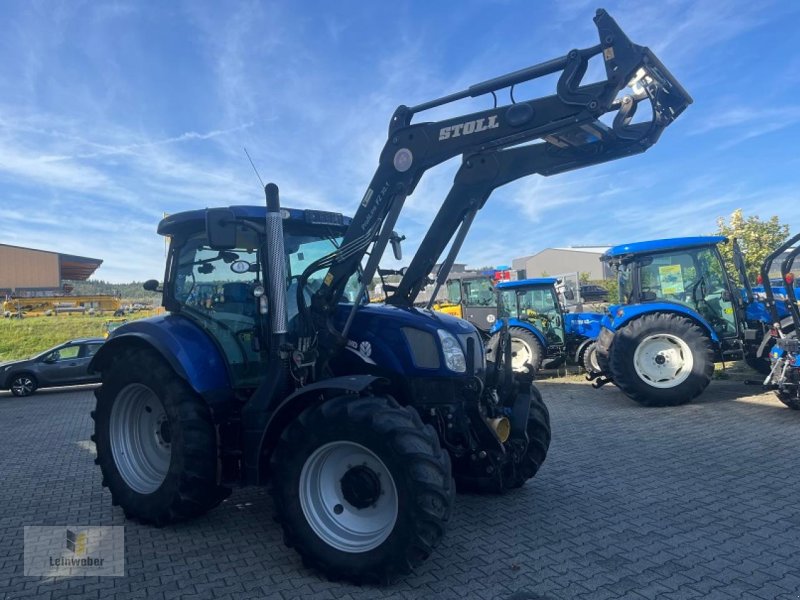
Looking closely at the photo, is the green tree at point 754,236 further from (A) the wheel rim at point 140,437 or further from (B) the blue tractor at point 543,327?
(A) the wheel rim at point 140,437

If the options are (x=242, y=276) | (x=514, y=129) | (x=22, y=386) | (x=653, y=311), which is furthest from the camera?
(x=22, y=386)

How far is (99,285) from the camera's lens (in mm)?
90938

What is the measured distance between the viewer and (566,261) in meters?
61.2

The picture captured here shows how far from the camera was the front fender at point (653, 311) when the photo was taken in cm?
873

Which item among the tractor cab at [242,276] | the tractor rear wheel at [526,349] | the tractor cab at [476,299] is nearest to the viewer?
the tractor cab at [242,276]

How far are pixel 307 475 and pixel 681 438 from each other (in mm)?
4871

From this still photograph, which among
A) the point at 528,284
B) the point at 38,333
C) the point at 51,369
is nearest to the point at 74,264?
the point at 38,333

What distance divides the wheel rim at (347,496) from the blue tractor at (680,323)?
627 centimetres

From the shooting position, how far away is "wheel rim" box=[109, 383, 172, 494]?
4.68 m

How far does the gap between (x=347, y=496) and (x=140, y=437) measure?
2.29 meters

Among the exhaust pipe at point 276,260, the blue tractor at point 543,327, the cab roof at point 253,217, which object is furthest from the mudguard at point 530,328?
the exhaust pipe at point 276,260

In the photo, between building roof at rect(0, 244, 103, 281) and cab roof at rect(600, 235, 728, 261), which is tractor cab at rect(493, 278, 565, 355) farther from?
building roof at rect(0, 244, 103, 281)

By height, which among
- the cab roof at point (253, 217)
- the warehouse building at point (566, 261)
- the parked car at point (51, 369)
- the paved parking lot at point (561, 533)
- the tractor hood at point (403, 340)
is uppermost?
the warehouse building at point (566, 261)

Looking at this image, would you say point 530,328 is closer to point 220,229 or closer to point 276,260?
point 276,260
